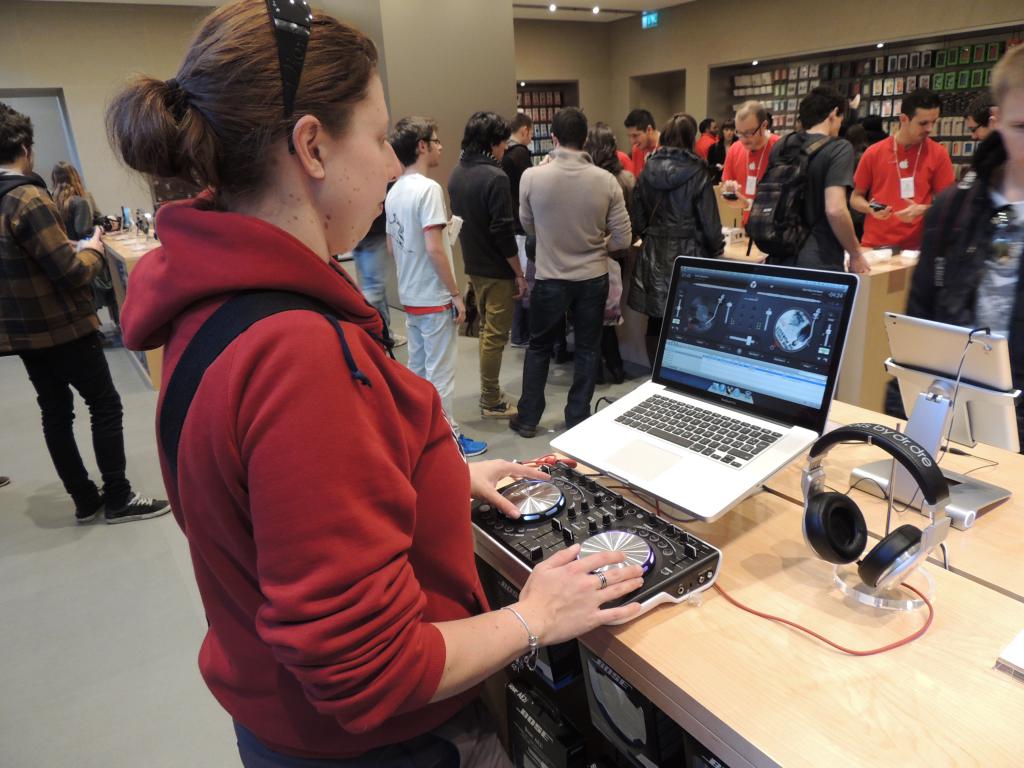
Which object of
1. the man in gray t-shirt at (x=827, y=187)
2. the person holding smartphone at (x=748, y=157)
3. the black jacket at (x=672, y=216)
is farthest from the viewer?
the person holding smartphone at (x=748, y=157)

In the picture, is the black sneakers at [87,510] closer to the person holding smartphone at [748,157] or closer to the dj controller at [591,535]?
the dj controller at [591,535]

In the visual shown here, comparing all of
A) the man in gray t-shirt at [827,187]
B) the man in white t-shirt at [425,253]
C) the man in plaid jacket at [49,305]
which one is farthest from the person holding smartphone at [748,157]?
the man in plaid jacket at [49,305]

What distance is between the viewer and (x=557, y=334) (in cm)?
350

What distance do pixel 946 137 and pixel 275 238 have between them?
8722mm

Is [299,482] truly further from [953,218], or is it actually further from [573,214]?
[573,214]

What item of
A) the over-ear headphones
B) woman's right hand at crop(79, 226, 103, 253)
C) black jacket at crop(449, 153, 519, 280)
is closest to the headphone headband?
the over-ear headphones

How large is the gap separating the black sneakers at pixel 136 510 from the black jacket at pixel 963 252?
2934 mm

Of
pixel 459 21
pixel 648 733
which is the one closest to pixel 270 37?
pixel 648 733

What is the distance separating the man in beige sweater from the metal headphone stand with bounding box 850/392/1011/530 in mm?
2203

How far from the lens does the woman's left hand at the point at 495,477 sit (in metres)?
1.12

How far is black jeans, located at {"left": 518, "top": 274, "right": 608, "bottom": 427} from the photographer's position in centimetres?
340

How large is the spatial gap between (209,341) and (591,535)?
643mm

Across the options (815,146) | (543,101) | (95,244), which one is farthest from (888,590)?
(543,101)

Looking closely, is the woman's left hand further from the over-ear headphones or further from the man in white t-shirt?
the man in white t-shirt
